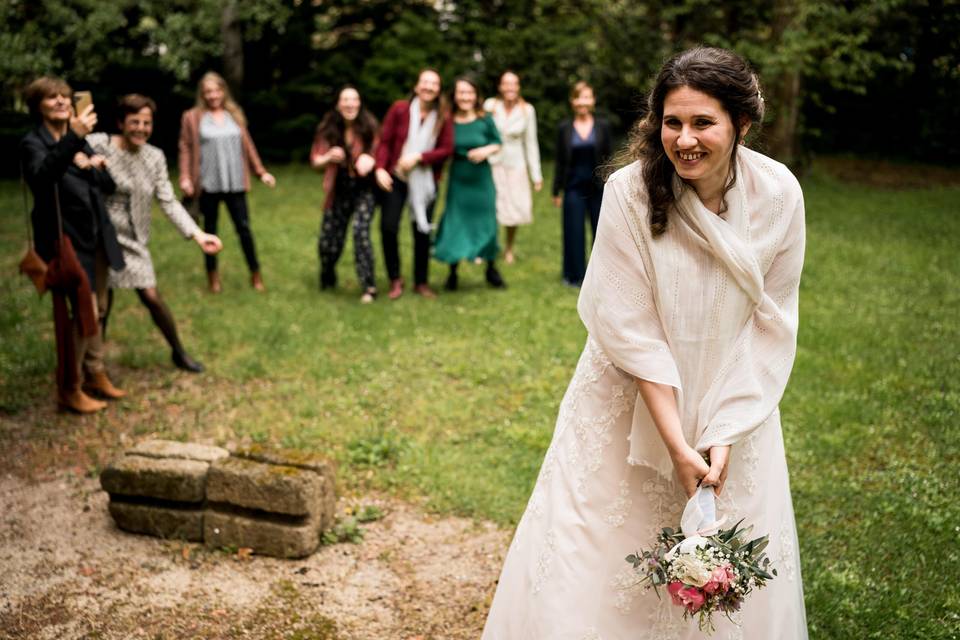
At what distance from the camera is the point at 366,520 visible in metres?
5.13

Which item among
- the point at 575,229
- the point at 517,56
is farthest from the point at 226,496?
the point at 517,56

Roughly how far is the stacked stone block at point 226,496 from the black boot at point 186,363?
2.54 m

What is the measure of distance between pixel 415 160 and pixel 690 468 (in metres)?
7.17

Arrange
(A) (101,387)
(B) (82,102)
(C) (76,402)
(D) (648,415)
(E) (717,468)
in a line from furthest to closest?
(A) (101,387), (C) (76,402), (B) (82,102), (D) (648,415), (E) (717,468)

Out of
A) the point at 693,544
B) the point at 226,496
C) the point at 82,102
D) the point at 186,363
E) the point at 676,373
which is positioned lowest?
the point at 186,363

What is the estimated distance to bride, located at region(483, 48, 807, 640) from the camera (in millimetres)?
2713

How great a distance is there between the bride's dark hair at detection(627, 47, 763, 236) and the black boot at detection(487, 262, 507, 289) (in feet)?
24.1

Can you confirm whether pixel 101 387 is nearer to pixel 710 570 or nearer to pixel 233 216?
pixel 233 216

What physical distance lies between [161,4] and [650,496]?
16.9 meters

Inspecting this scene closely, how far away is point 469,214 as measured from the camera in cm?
1003

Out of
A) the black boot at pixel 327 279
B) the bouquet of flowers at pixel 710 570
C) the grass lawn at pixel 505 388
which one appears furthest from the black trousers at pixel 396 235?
the bouquet of flowers at pixel 710 570

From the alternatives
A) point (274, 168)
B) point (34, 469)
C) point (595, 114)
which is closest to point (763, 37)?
point (595, 114)

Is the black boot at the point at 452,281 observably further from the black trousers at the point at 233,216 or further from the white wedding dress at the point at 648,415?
the white wedding dress at the point at 648,415

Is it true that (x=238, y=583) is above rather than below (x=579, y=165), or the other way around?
below
